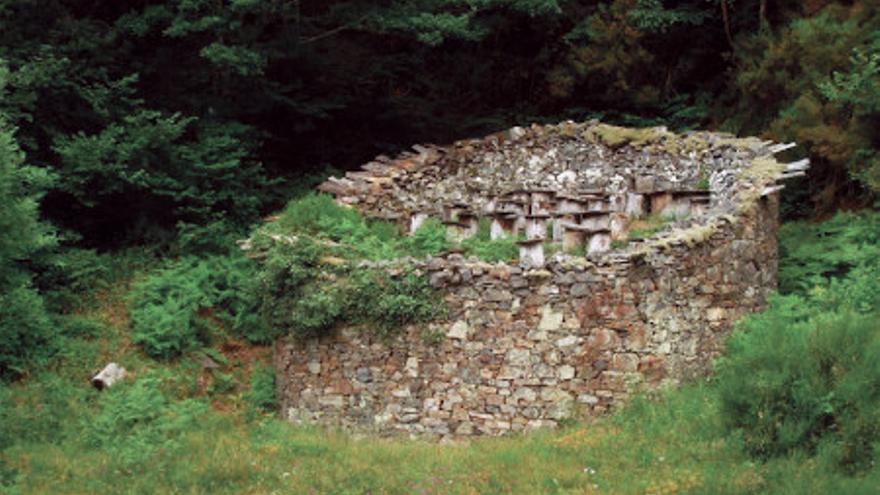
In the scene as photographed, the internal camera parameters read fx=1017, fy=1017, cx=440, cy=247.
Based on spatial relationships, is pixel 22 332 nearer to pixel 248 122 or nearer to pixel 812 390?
pixel 248 122

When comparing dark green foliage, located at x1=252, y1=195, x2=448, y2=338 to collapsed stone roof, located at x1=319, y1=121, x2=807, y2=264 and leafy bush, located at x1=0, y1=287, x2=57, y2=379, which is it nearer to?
collapsed stone roof, located at x1=319, y1=121, x2=807, y2=264

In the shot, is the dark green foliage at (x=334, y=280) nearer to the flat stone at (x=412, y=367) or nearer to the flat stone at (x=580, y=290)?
the flat stone at (x=412, y=367)

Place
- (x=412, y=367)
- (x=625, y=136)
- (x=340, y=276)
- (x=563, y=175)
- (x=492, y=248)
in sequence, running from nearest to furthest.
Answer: (x=412, y=367), (x=340, y=276), (x=492, y=248), (x=625, y=136), (x=563, y=175)

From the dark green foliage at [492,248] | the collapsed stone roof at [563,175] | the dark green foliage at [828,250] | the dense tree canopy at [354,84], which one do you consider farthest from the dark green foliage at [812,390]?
the dense tree canopy at [354,84]

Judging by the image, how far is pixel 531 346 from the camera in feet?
36.8

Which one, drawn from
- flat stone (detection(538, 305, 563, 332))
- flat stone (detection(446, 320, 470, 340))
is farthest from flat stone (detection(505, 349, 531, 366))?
flat stone (detection(446, 320, 470, 340))

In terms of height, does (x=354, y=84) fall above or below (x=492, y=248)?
above

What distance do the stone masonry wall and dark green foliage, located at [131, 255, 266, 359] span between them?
2545 mm

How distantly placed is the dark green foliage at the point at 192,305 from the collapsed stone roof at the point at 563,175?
2177 mm

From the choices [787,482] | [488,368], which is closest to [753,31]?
[488,368]

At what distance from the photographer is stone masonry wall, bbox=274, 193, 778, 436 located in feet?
36.4

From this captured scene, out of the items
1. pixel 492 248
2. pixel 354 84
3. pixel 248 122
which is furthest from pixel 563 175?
pixel 248 122

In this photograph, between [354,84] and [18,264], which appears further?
[354,84]

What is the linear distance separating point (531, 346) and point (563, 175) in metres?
7.25
